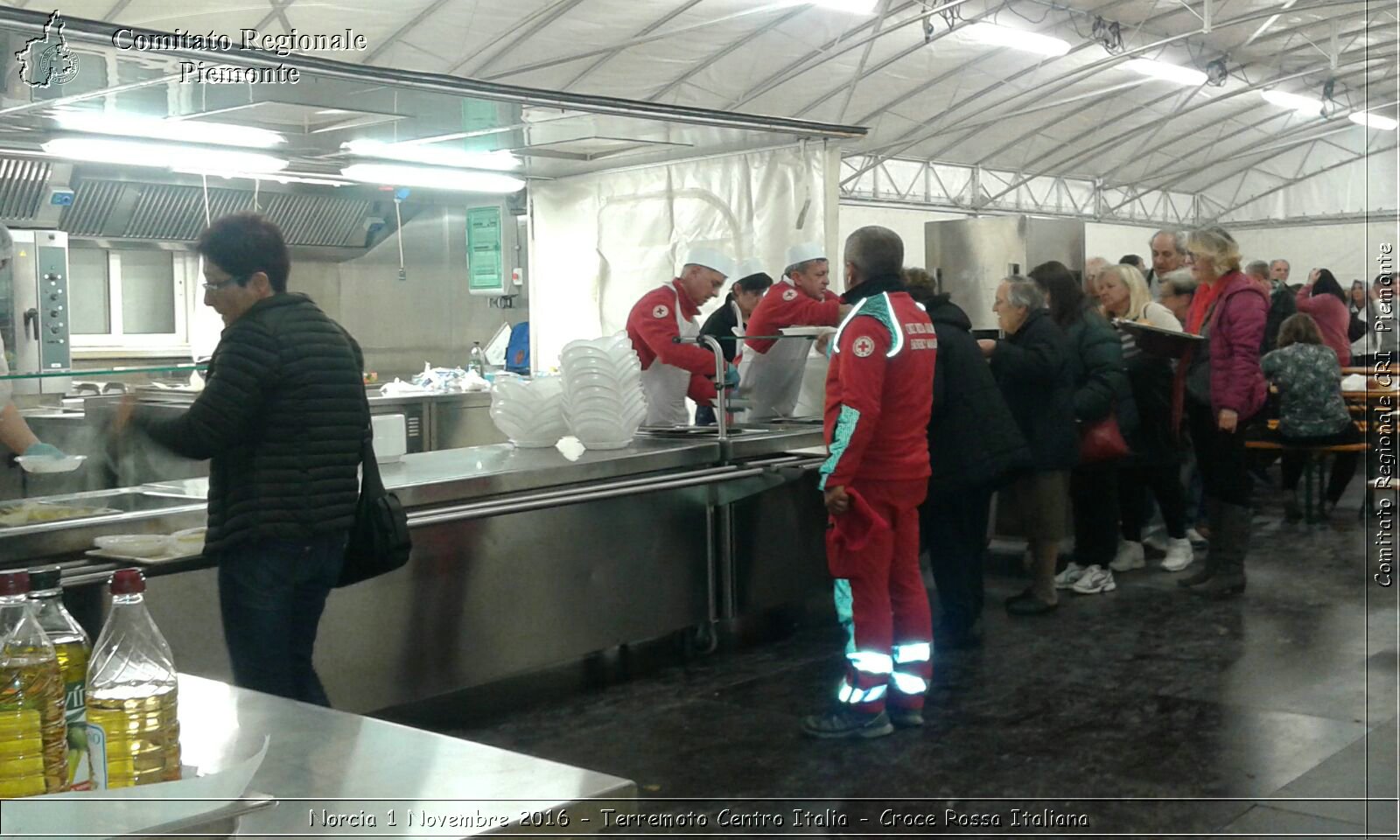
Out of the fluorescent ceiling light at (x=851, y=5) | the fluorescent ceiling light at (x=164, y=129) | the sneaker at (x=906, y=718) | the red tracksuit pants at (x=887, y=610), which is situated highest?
the fluorescent ceiling light at (x=851, y=5)

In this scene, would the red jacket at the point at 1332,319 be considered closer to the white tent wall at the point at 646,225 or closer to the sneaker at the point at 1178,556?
the sneaker at the point at 1178,556

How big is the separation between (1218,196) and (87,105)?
2171cm

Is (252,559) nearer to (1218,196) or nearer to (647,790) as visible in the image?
(647,790)

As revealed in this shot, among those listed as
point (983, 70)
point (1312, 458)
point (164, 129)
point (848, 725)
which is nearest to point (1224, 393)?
point (848, 725)

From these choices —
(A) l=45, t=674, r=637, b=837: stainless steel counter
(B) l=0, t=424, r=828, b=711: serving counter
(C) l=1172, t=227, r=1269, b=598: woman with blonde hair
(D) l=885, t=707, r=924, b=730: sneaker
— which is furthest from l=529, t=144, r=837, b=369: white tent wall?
(A) l=45, t=674, r=637, b=837: stainless steel counter

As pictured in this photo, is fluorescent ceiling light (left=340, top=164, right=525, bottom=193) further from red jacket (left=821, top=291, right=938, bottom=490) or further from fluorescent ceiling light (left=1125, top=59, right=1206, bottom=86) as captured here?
fluorescent ceiling light (left=1125, top=59, right=1206, bottom=86)

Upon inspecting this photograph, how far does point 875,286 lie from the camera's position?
3957 mm

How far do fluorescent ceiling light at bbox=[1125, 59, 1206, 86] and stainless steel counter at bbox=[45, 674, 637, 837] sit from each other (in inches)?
613

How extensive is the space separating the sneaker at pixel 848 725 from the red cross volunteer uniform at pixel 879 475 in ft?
0.05

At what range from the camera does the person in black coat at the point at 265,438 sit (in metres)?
2.69

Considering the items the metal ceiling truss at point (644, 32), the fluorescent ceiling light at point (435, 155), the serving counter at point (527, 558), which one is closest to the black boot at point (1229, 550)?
the serving counter at point (527, 558)

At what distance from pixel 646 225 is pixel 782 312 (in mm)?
1560

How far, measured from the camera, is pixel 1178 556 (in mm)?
6465

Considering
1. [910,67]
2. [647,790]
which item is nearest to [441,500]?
[647,790]
